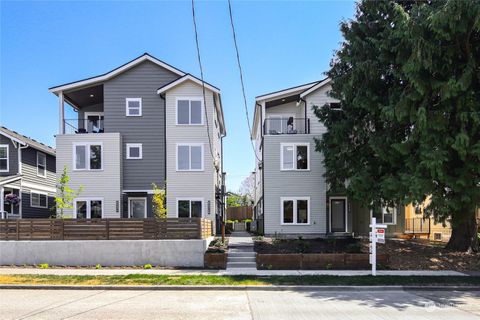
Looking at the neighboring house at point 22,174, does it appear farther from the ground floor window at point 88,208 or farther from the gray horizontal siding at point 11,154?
the ground floor window at point 88,208

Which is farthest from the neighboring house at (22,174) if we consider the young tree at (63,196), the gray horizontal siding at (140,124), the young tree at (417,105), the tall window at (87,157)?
the young tree at (417,105)

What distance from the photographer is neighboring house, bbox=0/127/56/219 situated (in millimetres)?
24828

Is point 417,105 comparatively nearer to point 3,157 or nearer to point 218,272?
point 218,272

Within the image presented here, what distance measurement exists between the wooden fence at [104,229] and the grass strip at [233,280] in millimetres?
3257

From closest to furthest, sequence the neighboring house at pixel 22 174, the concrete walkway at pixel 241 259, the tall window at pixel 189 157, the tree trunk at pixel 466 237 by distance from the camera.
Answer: the concrete walkway at pixel 241 259, the tree trunk at pixel 466 237, the tall window at pixel 189 157, the neighboring house at pixel 22 174

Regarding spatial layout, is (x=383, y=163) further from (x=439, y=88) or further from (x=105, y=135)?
(x=105, y=135)

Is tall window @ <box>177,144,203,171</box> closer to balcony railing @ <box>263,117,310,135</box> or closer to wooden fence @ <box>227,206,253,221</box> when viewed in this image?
balcony railing @ <box>263,117,310,135</box>

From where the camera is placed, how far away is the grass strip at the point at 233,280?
475 inches

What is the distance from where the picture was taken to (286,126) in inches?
974

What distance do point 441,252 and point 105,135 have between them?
17.6 metres

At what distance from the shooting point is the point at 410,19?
1389 centimetres

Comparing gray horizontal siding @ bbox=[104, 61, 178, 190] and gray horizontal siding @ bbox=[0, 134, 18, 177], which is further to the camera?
gray horizontal siding @ bbox=[0, 134, 18, 177]

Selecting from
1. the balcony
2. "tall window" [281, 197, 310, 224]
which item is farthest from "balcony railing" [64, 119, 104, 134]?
"tall window" [281, 197, 310, 224]

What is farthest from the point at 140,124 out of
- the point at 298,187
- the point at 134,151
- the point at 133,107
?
the point at 298,187
